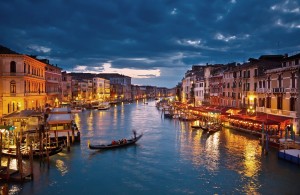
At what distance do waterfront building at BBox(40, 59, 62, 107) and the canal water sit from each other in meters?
27.2

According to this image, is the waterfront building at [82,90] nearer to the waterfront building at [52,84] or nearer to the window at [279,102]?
the waterfront building at [52,84]

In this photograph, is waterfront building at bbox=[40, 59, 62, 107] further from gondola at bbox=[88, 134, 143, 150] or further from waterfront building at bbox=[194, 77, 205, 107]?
waterfront building at bbox=[194, 77, 205, 107]

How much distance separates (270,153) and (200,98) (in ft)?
130

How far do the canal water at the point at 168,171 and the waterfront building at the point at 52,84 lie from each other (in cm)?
2722

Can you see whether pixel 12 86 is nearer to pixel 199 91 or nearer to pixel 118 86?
pixel 199 91

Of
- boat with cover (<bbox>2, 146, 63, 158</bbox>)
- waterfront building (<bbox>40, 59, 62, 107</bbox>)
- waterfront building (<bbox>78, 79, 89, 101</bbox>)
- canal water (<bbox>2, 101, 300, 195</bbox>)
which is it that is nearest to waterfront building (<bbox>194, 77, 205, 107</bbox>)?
waterfront building (<bbox>40, 59, 62, 107</bbox>)

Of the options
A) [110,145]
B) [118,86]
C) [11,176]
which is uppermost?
[118,86]

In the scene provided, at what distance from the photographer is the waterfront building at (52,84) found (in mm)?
54406

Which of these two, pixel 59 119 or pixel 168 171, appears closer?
pixel 168 171

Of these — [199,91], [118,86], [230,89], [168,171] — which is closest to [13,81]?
[168,171]

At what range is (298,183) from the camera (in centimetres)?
1820

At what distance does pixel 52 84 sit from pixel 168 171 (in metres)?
43.0

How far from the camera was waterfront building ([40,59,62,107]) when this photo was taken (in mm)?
54406

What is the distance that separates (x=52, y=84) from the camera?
5831 centimetres
